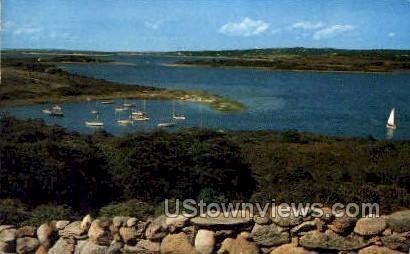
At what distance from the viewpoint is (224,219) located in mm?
6047

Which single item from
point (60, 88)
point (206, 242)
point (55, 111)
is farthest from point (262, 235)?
point (60, 88)

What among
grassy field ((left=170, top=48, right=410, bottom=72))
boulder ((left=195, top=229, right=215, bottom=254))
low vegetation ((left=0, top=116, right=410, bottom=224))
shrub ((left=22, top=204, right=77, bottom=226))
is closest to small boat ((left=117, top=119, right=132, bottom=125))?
low vegetation ((left=0, top=116, right=410, bottom=224))

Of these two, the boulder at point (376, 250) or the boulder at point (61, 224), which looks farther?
the boulder at point (61, 224)

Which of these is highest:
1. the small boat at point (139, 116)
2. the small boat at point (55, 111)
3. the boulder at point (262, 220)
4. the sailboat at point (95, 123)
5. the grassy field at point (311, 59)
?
the grassy field at point (311, 59)

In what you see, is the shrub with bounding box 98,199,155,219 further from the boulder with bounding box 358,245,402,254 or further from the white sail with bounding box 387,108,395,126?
the white sail with bounding box 387,108,395,126

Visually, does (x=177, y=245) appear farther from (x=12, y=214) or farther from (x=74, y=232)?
(x=12, y=214)

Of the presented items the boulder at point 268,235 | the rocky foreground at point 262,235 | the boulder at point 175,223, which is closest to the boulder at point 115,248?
the rocky foreground at point 262,235

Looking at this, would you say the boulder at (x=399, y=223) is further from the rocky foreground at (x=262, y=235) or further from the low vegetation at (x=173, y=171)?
the low vegetation at (x=173, y=171)

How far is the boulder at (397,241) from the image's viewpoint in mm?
5898

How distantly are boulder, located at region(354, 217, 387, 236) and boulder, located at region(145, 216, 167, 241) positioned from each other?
1951 mm

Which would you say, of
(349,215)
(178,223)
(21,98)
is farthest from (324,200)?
(21,98)

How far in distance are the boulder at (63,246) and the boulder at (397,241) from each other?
323 cm

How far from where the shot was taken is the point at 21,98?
866cm

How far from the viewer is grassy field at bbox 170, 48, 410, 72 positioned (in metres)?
8.54
